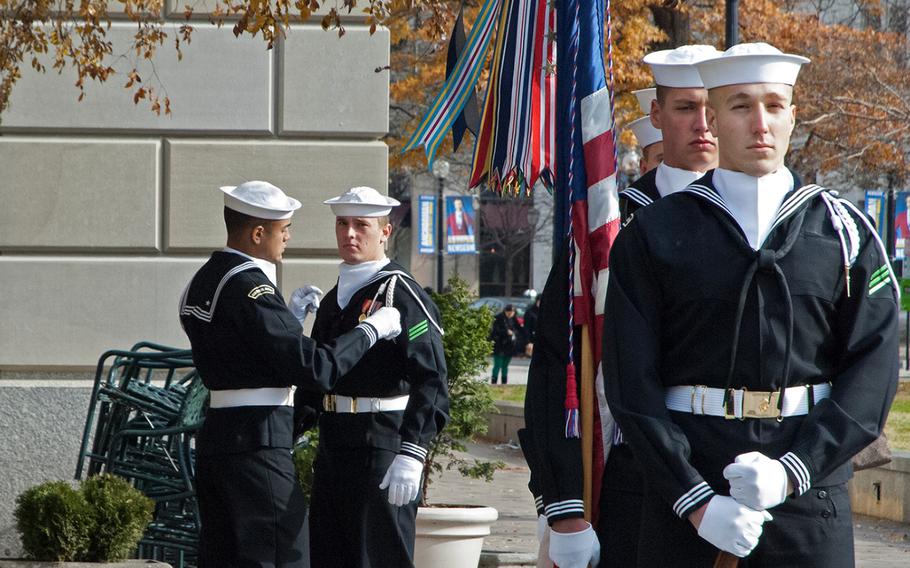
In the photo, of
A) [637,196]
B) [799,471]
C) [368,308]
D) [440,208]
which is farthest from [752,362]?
[440,208]

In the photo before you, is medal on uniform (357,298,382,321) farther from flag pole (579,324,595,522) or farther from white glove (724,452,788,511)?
white glove (724,452,788,511)

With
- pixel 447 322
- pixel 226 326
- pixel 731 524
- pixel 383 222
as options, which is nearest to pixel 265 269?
pixel 226 326

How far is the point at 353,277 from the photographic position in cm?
671

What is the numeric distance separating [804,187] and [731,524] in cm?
94

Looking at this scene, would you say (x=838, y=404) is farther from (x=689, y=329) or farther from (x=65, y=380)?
(x=65, y=380)

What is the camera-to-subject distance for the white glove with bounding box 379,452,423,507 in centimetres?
617

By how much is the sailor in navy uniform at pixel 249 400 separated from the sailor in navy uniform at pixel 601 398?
1.70 metres

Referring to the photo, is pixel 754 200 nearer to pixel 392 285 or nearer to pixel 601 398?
pixel 601 398

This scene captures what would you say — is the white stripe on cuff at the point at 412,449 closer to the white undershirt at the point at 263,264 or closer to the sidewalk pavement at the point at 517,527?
the white undershirt at the point at 263,264

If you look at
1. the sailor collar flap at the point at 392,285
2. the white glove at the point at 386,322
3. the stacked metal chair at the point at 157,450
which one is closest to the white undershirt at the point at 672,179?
the white glove at the point at 386,322

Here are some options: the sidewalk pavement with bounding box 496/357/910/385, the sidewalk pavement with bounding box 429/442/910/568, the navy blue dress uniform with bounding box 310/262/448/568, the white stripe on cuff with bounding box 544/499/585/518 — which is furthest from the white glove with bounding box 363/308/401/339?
the sidewalk pavement with bounding box 496/357/910/385

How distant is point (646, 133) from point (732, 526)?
2.38 meters

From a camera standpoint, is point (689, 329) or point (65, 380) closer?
point (689, 329)

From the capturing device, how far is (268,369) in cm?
597
